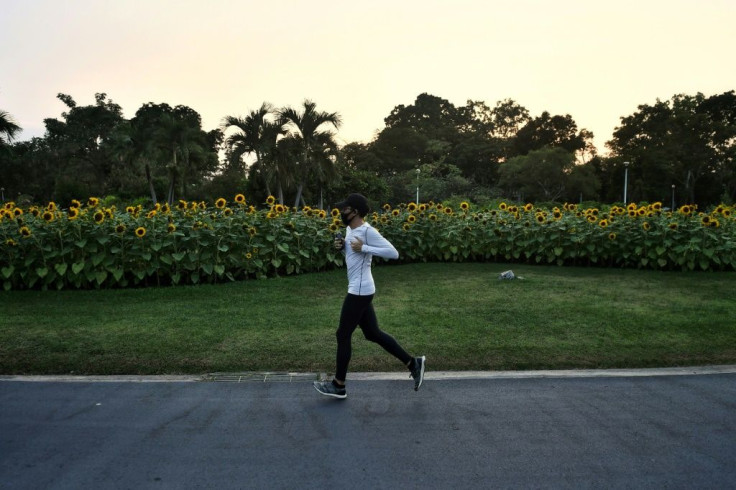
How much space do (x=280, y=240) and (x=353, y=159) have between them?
153 feet

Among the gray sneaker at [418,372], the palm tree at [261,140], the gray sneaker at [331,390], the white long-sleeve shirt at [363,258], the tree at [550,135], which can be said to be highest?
the tree at [550,135]

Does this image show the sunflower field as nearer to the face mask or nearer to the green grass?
the green grass

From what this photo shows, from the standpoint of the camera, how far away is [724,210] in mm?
11352

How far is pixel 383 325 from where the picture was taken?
673 cm

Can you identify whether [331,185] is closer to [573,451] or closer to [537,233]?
[537,233]

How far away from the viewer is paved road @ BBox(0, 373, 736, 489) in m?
3.21

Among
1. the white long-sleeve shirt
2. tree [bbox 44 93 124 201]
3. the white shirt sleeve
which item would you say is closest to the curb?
the white long-sleeve shirt

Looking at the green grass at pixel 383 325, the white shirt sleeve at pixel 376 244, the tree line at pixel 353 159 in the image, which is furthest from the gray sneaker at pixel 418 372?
the tree line at pixel 353 159

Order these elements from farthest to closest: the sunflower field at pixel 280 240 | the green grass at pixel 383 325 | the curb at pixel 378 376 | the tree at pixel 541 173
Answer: the tree at pixel 541 173 → the sunflower field at pixel 280 240 → the green grass at pixel 383 325 → the curb at pixel 378 376

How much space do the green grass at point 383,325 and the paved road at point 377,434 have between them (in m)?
0.57

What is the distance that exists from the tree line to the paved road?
26.2 m

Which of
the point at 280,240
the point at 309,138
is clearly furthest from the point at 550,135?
the point at 280,240

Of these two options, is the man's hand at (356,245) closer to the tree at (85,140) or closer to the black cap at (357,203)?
the black cap at (357,203)

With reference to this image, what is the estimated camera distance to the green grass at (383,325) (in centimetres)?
546
